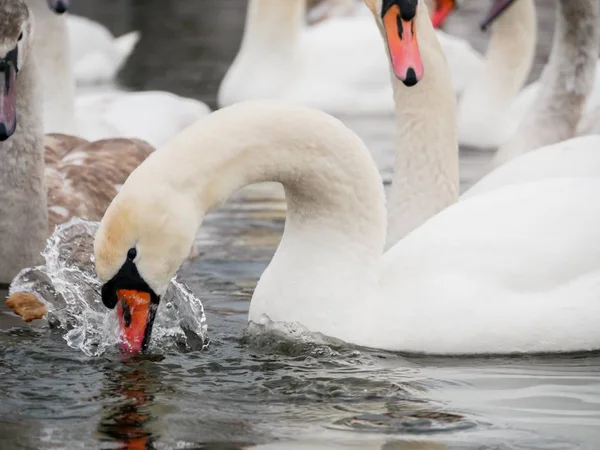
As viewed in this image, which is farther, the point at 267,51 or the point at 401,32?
the point at 267,51

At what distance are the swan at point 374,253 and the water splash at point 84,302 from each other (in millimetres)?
317

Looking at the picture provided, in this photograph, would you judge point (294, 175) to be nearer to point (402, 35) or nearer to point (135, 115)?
point (402, 35)

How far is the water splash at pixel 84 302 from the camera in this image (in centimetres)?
709

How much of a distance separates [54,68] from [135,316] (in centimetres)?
501

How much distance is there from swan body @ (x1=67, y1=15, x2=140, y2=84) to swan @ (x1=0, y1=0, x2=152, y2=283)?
777 cm

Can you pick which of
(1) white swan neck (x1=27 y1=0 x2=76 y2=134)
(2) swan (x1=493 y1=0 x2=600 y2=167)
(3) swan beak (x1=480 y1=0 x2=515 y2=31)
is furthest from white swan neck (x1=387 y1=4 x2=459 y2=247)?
(3) swan beak (x1=480 y1=0 x2=515 y2=31)

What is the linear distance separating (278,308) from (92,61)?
34.6 feet

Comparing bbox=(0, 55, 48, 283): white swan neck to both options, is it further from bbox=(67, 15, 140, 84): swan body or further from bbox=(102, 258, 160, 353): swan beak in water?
bbox=(67, 15, 140, 84): swan body

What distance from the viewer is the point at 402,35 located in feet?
25.5

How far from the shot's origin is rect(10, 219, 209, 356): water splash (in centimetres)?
709

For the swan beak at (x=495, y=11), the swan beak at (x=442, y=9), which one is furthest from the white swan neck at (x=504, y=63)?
the swan beak at (x=442, y=9)

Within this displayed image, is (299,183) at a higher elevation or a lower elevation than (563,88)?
lower

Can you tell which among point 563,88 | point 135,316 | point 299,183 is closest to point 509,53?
point 563,88

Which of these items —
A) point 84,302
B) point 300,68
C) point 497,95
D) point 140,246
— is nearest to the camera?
point 140,246
